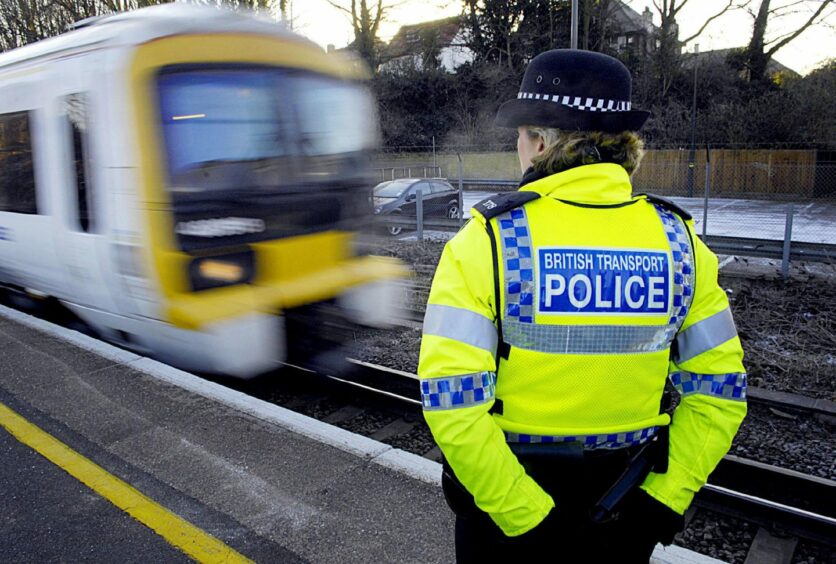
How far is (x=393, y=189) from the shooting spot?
16359mm

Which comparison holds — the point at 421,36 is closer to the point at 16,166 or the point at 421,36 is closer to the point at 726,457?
the point at 16,166

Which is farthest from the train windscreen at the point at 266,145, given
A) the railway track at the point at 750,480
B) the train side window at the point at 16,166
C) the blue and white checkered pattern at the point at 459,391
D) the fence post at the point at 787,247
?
the fence post at the point at 787,247

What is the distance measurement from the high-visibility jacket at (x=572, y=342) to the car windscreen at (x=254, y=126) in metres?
3.78

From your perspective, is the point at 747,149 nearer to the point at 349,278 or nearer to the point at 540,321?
the point at 349,278

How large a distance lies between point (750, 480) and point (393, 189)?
516 inches

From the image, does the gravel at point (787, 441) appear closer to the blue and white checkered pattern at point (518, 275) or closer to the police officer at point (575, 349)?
the police officer at point (575, 349)

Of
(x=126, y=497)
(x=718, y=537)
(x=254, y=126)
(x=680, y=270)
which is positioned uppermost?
(x=254, y=126)

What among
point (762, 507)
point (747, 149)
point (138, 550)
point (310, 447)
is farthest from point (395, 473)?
point (747, 149)

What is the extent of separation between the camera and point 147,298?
4.91m

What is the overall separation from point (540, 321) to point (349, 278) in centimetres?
443

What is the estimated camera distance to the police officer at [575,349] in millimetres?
1539

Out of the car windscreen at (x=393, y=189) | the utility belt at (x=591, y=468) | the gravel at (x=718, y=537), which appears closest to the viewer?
the utility belt at (x=591, y=468)

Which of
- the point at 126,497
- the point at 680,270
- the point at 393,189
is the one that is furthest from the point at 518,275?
the point at 393,189

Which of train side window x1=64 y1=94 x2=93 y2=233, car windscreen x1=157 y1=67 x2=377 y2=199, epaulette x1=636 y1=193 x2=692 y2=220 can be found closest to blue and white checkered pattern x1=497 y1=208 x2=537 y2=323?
epaulette x1=636 y1=193 x2=692 y2=220
